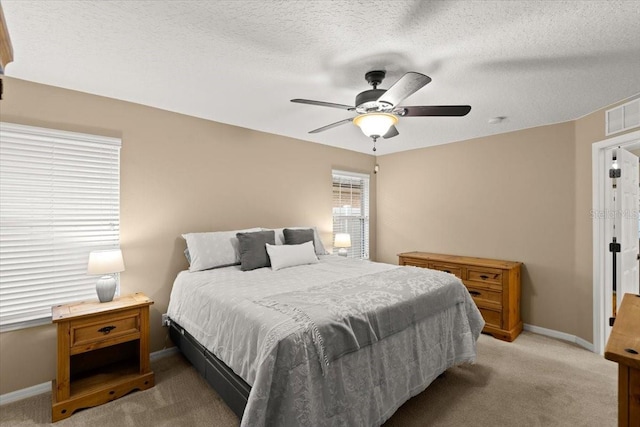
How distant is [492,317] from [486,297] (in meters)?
0.23

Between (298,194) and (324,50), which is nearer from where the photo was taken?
(324,50)

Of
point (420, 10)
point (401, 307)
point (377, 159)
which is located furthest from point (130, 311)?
point (377, 159)

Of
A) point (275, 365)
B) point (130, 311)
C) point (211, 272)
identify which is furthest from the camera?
point (211, 272)

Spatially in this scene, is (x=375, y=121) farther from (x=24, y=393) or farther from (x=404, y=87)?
(x=24, y=393)

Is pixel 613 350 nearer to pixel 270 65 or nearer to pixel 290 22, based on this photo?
pixel 290 22

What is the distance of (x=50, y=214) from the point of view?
100.0 inches

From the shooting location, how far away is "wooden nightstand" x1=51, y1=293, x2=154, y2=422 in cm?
218

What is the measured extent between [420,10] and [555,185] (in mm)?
3068

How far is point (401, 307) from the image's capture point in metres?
2.09

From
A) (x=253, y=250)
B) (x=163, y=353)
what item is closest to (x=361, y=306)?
(x=253, y=250)

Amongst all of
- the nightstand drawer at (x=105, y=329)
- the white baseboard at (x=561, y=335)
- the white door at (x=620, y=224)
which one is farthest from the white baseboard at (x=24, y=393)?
the white door at (x=620, y=224)

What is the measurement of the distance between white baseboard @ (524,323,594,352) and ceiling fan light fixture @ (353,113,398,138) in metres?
3.27

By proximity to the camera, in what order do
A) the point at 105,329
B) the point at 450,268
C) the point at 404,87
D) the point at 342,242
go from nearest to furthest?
the point at 404,87, the point at 105,329, the point at 450,268, the point at 342,242

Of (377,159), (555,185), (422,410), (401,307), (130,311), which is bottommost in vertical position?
(422,410)
